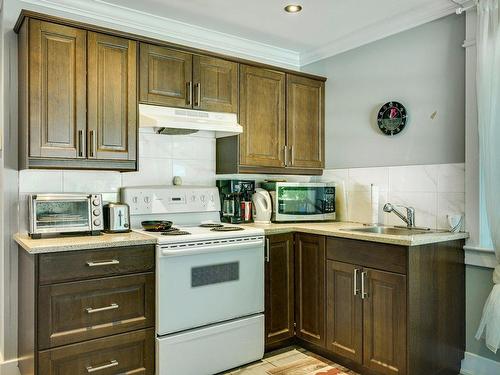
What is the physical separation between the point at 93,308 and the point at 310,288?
151 centimetres

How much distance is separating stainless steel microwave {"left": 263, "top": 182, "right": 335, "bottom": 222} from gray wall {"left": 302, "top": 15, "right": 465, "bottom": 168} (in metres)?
0.35

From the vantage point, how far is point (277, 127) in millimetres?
3434

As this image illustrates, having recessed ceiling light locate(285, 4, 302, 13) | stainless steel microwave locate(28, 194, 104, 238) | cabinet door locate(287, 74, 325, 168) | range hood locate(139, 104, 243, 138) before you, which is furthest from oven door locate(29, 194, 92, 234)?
recessed ceiling light locate(285, 4, 302, 13)

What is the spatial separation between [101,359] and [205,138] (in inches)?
71.6

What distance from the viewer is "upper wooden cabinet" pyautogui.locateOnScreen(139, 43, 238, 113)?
9.09ft

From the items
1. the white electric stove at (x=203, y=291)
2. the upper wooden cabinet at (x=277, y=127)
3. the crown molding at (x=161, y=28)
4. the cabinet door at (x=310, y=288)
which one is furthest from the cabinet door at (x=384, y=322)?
the crown molding at (x=161, y=28)

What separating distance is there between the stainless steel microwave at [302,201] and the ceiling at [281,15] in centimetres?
125

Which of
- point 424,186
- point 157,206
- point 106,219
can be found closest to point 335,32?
point 424,186

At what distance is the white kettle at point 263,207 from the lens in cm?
331

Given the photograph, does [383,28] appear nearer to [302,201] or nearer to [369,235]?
[302,201]

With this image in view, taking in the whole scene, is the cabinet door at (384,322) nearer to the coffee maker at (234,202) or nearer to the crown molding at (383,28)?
the coffee maker at (234,202)

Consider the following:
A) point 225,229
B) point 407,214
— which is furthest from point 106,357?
point 407,214

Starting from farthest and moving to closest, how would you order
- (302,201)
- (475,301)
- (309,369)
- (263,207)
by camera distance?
(302,201)
(263,207)
(309,369)
(475,301)

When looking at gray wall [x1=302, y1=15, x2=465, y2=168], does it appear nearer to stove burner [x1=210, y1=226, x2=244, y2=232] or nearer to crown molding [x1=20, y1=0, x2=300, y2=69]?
crown molding [x1=20, y1=0, x2=300, y2=69]
